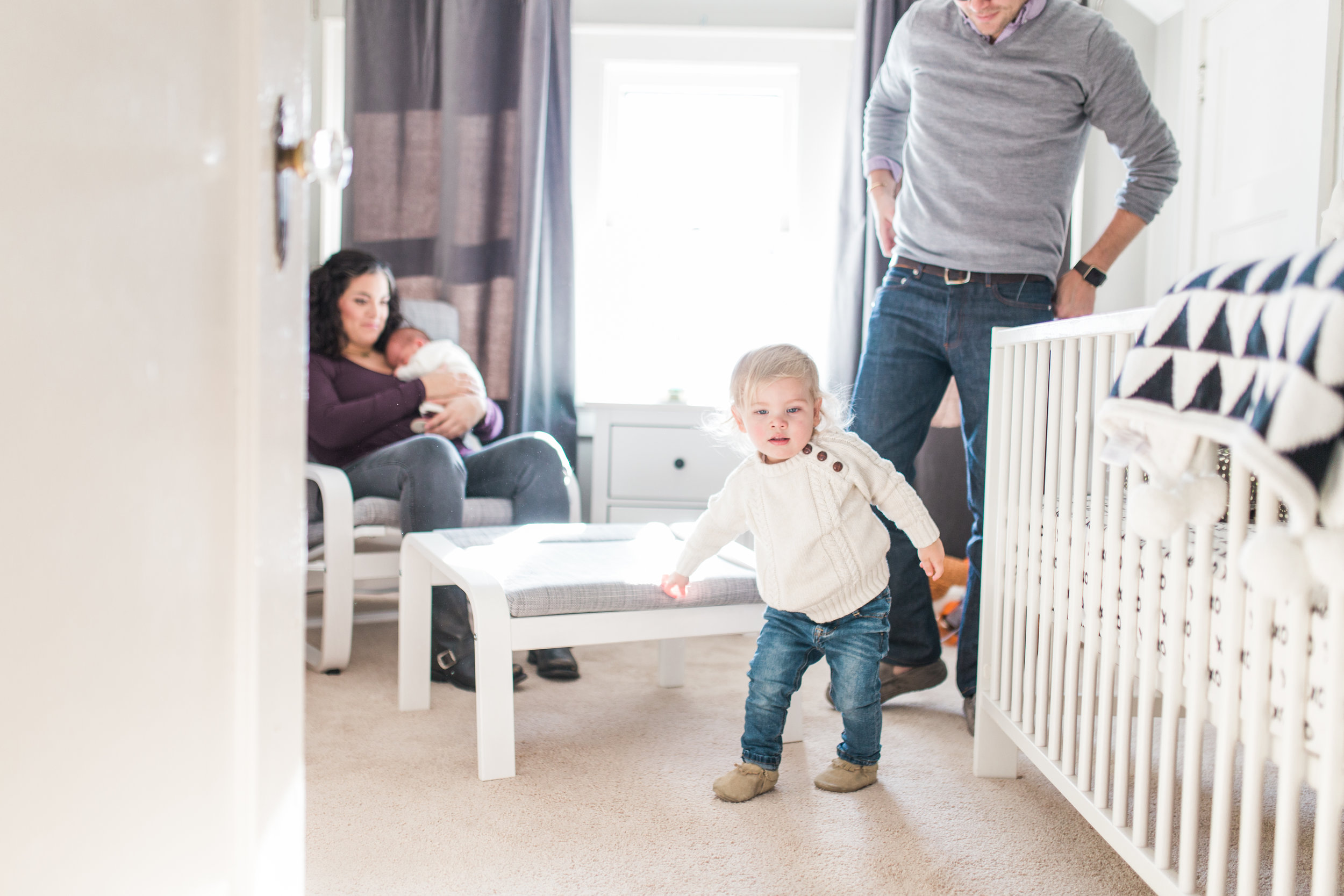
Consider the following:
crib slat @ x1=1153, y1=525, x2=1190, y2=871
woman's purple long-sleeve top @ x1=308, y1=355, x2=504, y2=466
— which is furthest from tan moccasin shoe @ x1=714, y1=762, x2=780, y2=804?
woman's purple long-sleeve top @ x1=308, y1=355, x2=504, y2=466

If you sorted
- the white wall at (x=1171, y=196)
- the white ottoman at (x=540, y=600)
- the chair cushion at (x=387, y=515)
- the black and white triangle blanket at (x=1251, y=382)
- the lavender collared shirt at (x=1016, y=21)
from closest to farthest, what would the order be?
the black and white triangle blanket at (x=1251, y=382)
the white ottoman at (x=540, y=600)
the lavender collared shirt at (x=1016, y=21)
the chair cushion at (x=387, y=515)
the white wall at (x=1171, y=196)

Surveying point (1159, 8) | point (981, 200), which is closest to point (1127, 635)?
point (981, 200)

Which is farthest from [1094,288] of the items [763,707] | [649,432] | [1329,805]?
[649,432]

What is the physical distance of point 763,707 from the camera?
146 centimetres

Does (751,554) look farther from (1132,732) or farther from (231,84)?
(231,84)

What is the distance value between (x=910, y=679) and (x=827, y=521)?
22.9 inches

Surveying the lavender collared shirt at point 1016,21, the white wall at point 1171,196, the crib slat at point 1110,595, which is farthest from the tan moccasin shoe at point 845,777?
the white wall at point 1171,196

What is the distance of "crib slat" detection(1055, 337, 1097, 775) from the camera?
119cm

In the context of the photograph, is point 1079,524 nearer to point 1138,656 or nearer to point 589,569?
point 1138,656

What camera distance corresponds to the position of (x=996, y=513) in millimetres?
1517

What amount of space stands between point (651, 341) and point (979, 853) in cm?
224

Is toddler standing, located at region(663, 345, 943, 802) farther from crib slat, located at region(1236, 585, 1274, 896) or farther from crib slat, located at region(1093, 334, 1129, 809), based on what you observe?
crib slat, located at region(1236, 585, 1274, 896)

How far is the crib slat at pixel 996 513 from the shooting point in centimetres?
150

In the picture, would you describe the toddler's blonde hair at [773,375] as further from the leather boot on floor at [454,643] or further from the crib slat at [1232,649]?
the leather boot on floor at [454,643]
